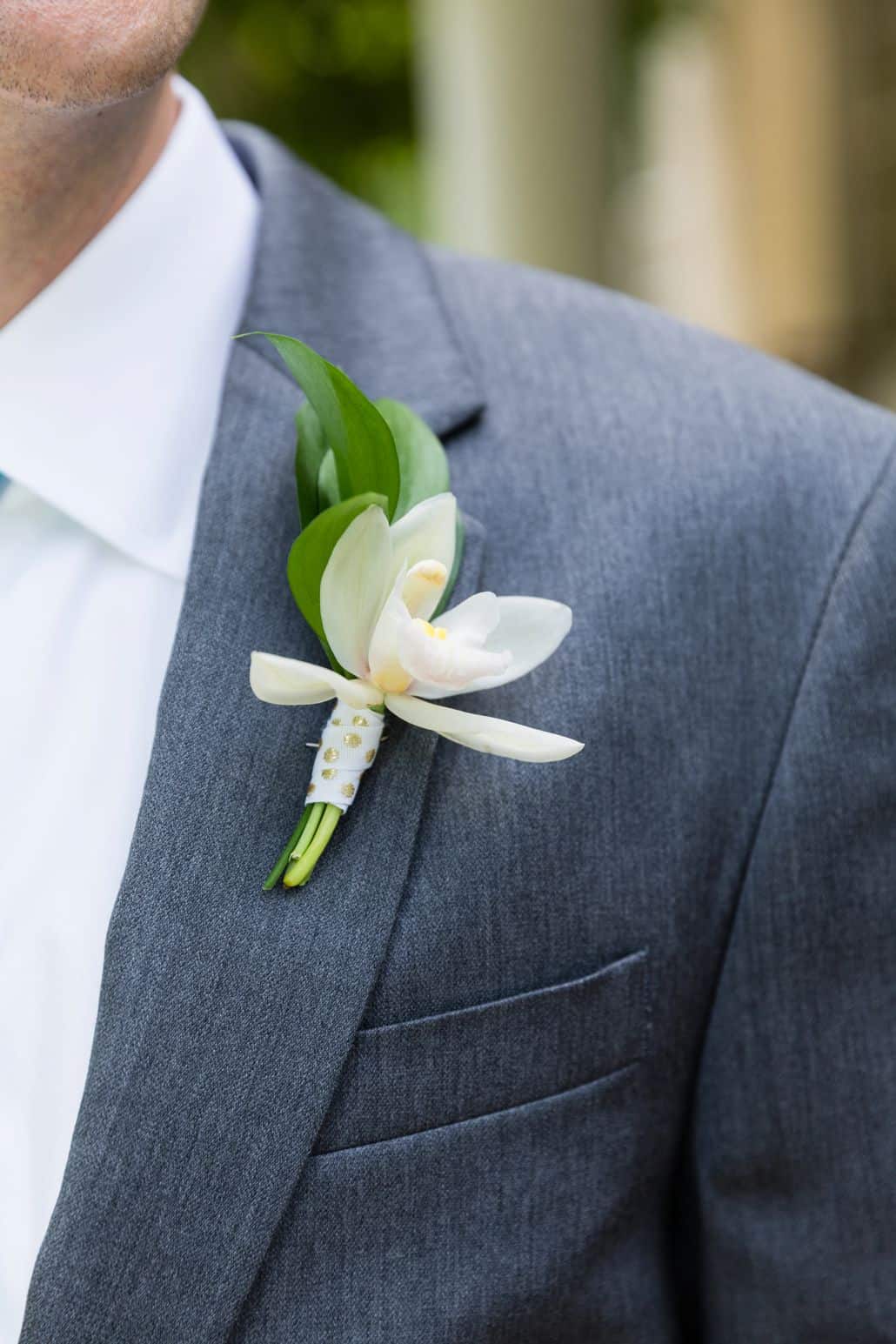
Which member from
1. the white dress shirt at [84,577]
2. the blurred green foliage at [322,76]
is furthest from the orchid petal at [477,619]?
the blurred green foliage at [322,76]

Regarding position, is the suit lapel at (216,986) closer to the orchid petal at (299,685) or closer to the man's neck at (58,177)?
the orchid petal at (299,685)

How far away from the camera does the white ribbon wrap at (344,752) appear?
0.76 m

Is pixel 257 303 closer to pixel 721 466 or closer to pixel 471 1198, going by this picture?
pixel 721 466

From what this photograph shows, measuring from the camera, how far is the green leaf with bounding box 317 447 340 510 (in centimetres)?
78

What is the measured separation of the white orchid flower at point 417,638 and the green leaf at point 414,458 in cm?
8

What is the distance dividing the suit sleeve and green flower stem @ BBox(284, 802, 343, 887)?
1.02ft

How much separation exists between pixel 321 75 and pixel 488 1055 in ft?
14.4

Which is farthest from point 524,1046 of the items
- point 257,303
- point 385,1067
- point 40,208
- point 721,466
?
point 40,208

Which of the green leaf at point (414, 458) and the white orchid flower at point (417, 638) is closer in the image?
the white orchid flower at point (417, 638)

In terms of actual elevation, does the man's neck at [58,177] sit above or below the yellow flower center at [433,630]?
above

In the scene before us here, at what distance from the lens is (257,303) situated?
0.95 meters

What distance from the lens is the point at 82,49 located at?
80cm

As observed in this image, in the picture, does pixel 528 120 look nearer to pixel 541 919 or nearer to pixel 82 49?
pixel 82 49

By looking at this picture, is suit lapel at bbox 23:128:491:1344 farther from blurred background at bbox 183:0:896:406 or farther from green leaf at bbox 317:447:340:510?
blurred background at bbox 183:0:896:406
